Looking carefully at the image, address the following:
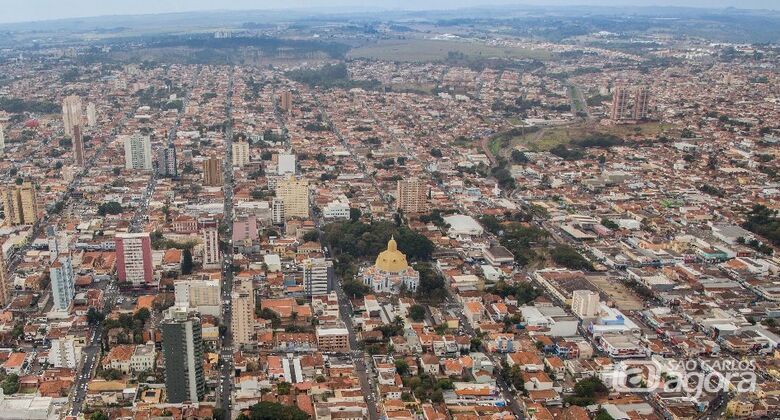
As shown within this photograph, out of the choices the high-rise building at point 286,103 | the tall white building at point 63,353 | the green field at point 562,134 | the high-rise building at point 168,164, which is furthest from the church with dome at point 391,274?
the high-rise building at point 286,103

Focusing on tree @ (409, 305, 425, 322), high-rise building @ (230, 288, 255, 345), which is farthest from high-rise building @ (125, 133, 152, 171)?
tree @ (409, 305, 425, 322)

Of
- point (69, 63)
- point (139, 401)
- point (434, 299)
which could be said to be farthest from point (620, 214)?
point (69, 63)

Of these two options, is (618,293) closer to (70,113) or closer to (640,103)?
(640,103)

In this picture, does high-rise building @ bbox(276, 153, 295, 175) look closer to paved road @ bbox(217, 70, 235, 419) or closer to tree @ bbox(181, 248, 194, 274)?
paved road @ bbox(217, 70, 235, 419)

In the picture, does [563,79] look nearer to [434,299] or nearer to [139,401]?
[434,299]

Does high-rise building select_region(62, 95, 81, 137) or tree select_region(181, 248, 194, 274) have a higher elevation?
A: high-rise building select_region(62, 95, 81, 137)
